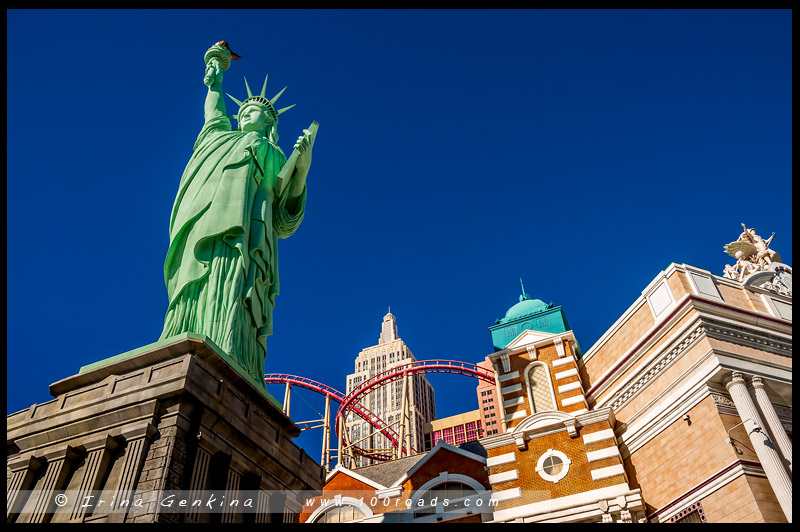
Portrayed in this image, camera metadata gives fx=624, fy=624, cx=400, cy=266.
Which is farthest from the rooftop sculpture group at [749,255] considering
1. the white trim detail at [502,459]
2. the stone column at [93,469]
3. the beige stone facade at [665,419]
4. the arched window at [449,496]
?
the stone column at [93,469]

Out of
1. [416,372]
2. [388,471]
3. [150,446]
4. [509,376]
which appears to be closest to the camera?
[150,446]

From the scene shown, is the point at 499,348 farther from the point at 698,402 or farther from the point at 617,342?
the point at 698,402

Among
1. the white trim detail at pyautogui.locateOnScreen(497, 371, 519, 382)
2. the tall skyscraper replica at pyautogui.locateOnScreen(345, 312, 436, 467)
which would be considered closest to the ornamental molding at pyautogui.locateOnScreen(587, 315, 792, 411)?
the white trim detail at pyautogui.locateOnScreen(497, 371, 519, 382)

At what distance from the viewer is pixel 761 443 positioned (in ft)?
39.5

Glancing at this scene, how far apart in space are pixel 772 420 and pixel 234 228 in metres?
11.7

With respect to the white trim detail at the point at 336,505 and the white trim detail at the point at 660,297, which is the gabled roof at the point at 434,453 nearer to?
the white trim detail at the point at 336,505

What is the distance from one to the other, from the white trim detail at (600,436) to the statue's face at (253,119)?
11972 millimetres

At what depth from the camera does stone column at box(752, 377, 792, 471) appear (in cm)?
1198

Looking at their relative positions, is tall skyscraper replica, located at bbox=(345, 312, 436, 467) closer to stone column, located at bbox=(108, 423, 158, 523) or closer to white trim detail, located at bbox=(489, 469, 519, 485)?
white trim detail, located at bbox=(489, 469, 519, 485)

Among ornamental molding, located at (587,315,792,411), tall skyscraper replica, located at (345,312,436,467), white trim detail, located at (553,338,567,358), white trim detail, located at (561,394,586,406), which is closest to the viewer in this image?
ornamental molding, located at (587,315,792,411)

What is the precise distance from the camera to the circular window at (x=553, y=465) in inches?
621

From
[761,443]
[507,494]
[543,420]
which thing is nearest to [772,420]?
[761,443]

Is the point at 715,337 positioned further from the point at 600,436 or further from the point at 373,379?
the point at 373,379

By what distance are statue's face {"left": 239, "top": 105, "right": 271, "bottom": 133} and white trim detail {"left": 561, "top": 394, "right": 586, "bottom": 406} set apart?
1142cm
